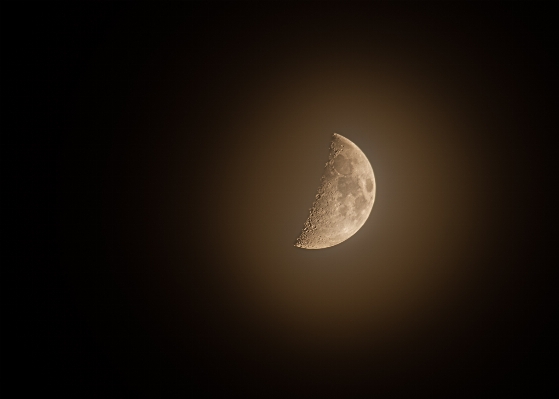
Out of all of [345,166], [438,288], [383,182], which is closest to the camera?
[345,166]

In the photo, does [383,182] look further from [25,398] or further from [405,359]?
[25,398]

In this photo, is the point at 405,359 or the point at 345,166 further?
the point at 405,359

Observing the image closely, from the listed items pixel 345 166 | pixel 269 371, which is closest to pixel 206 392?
pixel 269 371

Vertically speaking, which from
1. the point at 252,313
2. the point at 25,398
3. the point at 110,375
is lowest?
the point at 25,398

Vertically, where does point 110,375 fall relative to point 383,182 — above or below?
below

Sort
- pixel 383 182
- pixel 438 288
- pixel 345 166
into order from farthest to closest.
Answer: pixel 438 288 < pixel 383 182 < pixel 345 166

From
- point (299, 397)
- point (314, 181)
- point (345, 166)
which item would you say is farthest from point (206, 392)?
point (345, 166)
